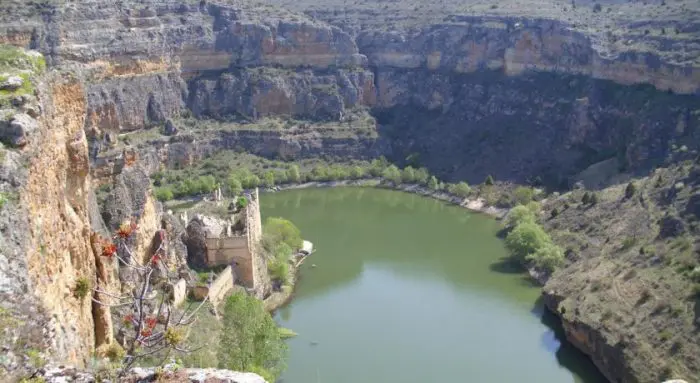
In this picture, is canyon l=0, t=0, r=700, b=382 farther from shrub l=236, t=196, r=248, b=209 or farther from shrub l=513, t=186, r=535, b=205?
shrub l=236, t=196, r=248, b=209

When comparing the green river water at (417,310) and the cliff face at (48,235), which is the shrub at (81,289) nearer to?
the cliff face at (48,235)

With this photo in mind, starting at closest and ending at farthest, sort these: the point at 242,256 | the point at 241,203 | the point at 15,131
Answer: the point at 15,131 < the point at 242,256 < the point at 241,203

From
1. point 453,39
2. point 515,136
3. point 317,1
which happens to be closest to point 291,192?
point 515,136

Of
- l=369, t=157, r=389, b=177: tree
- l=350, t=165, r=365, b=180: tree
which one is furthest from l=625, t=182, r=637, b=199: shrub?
l=350, t=165, r=365, b=180: tree

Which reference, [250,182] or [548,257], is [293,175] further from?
[548,257]

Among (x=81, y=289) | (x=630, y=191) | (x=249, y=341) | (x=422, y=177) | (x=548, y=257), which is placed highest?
(x=81, y=289)

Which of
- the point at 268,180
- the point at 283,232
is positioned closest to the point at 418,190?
the point at 268,180

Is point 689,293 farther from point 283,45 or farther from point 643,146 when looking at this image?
point 283,45
